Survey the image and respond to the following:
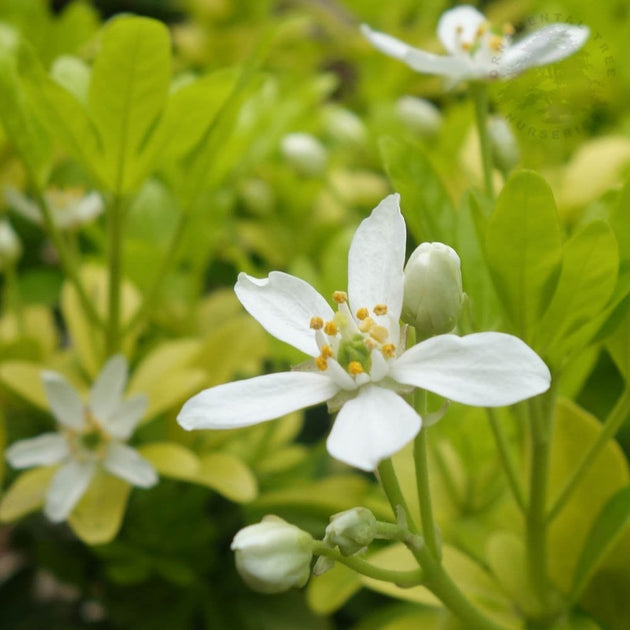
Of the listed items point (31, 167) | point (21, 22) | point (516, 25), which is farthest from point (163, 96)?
point (516, 25)

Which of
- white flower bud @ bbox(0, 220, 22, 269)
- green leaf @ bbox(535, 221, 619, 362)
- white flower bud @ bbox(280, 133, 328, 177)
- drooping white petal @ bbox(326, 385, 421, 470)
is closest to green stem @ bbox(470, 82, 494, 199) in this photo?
green leaf @ bbox(535, 221, 619, 362)

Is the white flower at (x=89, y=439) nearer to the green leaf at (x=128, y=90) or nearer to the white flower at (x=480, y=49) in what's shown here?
the green leaf at (x=128, y=90)

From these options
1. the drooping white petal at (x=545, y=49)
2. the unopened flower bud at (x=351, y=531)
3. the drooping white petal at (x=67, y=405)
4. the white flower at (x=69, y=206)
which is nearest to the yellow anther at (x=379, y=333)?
the unopened flower bud at (x=351, y=531)

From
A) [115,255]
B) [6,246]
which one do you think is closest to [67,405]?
[115,255]

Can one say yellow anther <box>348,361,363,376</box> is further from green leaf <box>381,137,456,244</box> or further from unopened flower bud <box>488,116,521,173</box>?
unopened flower bud <box>488,116,521,173</box>

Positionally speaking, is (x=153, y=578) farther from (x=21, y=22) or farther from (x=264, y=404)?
(x=21, y=22)

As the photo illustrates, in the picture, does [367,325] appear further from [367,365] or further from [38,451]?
[38,451]
